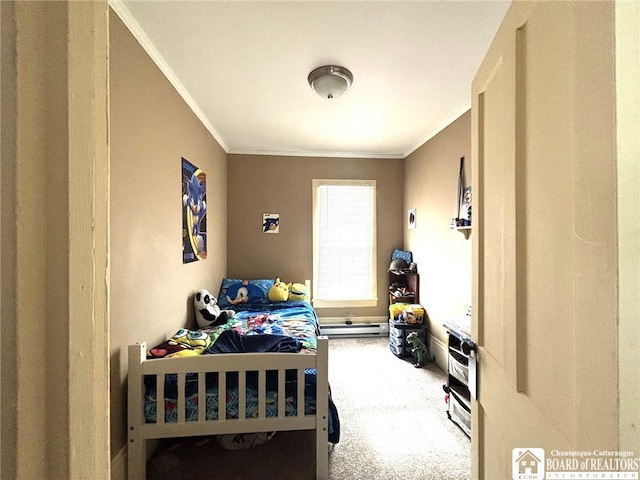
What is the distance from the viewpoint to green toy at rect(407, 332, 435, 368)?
119 inches

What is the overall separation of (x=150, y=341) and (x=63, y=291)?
5.41 ft

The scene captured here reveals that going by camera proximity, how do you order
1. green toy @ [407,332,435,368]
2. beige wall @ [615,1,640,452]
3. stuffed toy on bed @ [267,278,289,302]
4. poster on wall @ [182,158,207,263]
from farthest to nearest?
stuffed toy on bed @ [267,278,289,302] < green toy @ [407,332,435,368] < poster on wall @ [182,158,207,263] < beige wall @ [615,1,640,452]

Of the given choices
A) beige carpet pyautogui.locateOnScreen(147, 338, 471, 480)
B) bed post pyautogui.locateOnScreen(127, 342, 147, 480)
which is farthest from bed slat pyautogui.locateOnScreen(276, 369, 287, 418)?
bed post pyautogui.locateOnScreen(127, 342, 147, 480)

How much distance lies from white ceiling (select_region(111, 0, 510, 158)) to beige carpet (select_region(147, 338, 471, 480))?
2.45 meters

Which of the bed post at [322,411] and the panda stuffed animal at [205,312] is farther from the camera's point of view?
the panda stuffed animal at [205,312]

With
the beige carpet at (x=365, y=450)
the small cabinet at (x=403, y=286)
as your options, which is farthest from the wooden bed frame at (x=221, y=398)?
the small cabinet at (x=403, y=286)

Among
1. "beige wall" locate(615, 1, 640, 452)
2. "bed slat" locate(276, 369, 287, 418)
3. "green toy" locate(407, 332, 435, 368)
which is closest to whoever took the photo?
"beige wall" locate(615, 1, 640, 452)

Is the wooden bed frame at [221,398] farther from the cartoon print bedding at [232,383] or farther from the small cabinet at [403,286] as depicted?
the small cabinet at [403,286]

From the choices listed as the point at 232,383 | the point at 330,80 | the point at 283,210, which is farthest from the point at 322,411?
the point at 283,210

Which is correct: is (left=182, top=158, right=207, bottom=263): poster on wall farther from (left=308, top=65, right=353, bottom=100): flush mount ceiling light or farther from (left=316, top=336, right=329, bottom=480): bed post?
(left=316, top=336, right=329, bottom=480): bed post

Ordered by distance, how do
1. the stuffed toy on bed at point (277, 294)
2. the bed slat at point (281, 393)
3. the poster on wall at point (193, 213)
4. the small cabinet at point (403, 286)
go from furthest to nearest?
the small cabinet at point (403, 286) < the stuffed toy on bed at point (277, 294) < the poster on wall at point (193, 213) < the bed slat at point (281, 393)

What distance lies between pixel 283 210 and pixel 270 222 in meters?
0.24

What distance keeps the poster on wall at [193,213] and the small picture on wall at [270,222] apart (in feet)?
3.60

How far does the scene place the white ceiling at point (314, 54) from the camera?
145cm
